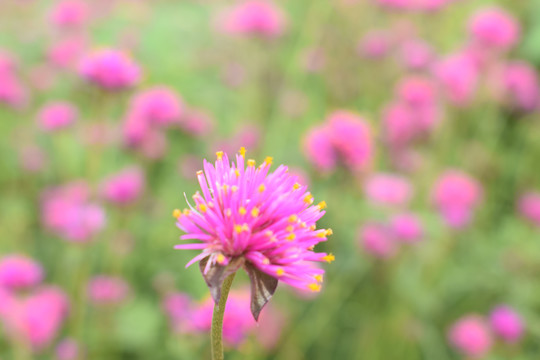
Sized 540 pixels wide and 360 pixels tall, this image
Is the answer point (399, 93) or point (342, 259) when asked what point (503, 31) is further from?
point (342, 259)

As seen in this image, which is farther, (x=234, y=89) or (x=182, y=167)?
(x=234, y=89)

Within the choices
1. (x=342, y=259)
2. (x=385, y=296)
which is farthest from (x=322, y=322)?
(x=385, y=296)

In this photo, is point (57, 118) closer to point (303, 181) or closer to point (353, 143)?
point (303, 181)

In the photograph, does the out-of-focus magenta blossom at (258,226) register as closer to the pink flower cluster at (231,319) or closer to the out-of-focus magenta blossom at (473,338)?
the pink flower cluster at (231,319)

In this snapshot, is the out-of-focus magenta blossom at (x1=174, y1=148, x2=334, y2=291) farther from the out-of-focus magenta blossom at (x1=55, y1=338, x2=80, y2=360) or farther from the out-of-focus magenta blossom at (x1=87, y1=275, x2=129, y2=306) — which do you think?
the out-of-focus magenta blossom at (x1=87, y1=275, x2=129, y2=306)

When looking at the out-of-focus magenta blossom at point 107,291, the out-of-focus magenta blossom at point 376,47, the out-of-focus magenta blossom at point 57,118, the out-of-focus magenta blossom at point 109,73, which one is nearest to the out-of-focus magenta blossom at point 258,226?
the out-of-focus magenta blossom at point 109,73

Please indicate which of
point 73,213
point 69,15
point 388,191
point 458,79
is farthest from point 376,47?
point 73,213
